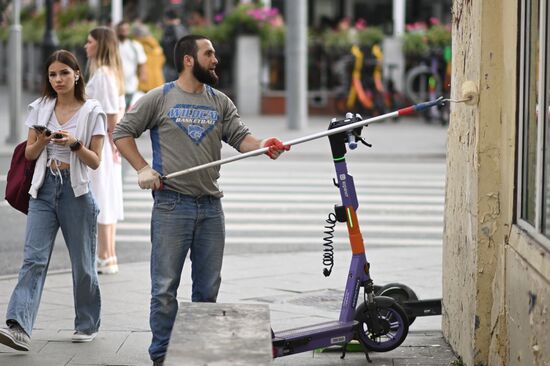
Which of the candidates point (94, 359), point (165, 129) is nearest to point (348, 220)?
point (165, 129)

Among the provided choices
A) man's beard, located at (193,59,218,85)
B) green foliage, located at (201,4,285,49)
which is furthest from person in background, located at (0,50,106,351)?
green foliage, located at (201,4,285,49)

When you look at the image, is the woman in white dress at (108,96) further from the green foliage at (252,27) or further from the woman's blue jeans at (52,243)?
the green foliage at (252,27)

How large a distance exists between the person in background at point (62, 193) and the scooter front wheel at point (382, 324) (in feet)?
5.64

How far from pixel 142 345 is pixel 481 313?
2106 millimetres

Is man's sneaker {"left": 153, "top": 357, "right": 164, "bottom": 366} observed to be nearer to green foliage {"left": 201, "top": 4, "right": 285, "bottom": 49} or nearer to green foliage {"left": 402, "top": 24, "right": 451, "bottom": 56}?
green foliage {"left": 402, "top": 24, "right": 451, "bottom": 56}

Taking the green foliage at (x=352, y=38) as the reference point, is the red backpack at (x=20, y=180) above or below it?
below

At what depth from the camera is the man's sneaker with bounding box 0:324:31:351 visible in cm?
752

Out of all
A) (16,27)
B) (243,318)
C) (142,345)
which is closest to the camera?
(243,318)

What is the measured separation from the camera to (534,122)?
659cm

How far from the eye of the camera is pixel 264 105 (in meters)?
30.5

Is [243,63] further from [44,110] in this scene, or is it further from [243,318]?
[243,318]

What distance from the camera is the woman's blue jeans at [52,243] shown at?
25.8 feet

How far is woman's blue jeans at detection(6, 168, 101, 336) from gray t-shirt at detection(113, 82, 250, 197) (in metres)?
0.91

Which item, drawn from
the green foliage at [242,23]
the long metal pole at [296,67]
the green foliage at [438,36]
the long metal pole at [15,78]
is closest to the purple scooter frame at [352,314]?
→ the long metal pole at [15,78]
